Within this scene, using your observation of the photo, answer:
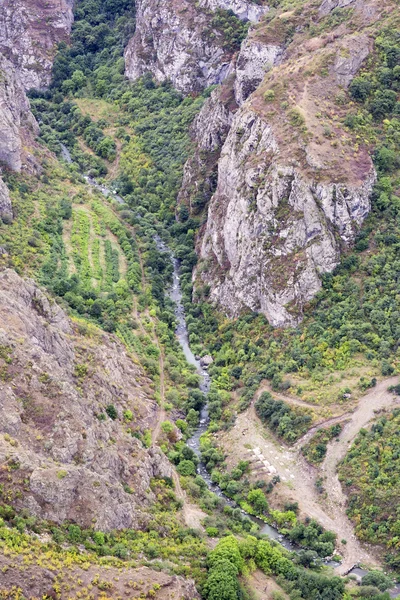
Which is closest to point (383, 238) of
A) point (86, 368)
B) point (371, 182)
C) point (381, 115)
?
point (371, 182)

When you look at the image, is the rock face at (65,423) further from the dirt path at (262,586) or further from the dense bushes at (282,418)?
the dense bushes at (282,418)

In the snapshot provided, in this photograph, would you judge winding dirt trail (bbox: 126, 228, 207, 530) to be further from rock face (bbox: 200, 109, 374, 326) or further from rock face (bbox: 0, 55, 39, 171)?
rock face (bbox: 0, 55, 39, 171)

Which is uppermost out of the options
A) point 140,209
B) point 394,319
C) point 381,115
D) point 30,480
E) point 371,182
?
point 381,115

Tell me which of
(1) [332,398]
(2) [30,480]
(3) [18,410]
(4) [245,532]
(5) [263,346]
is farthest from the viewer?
(5) [263,346]

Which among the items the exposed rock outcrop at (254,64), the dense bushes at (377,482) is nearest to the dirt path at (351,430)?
the dense bushes at (377,482)

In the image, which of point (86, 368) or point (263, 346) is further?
point (263, 346)

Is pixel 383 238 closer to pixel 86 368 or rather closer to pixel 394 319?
pixel 394 319

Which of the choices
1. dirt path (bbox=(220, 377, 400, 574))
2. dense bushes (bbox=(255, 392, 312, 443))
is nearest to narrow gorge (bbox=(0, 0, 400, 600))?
dirt path (bbox=(220, 377, 400, 574))
